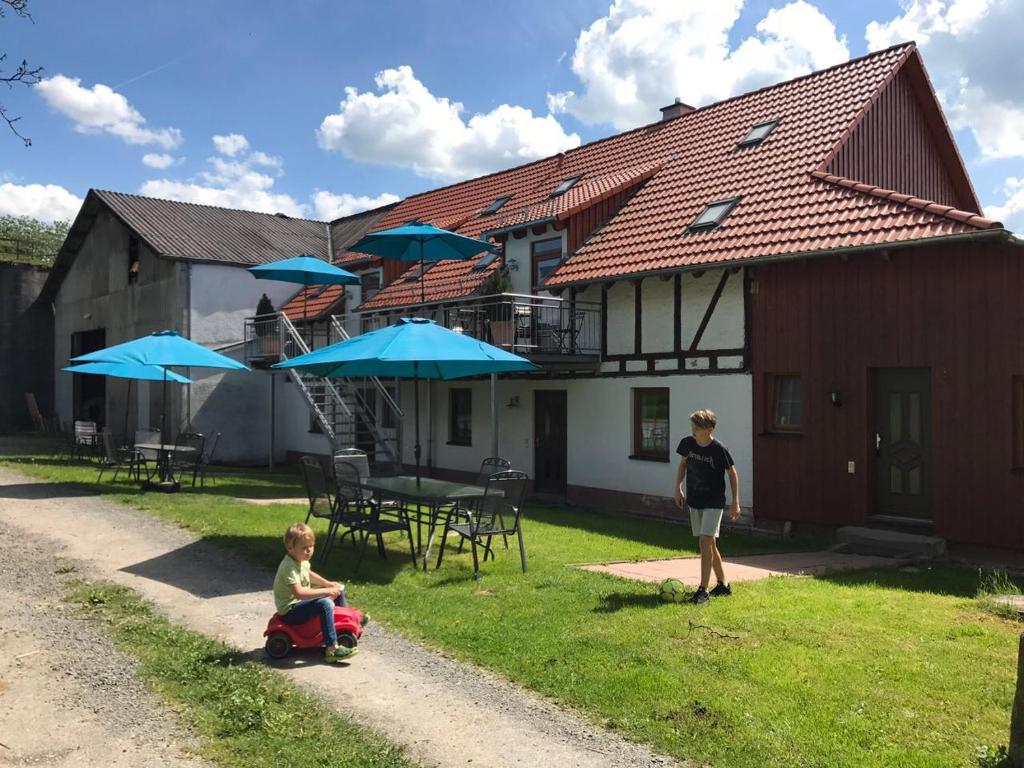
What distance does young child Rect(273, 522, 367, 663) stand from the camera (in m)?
5.89

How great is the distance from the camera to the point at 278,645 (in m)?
5.86

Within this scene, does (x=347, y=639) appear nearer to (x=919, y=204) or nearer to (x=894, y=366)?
(x=894, y=366)

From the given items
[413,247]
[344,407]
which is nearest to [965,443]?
[413,247]

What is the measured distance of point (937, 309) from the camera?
10.7 m

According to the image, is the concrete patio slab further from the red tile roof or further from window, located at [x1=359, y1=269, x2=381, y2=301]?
window, located at [x1=359, y1=269, x2=381, y2=301]

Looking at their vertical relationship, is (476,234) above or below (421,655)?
above

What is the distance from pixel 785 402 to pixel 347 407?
10571 mm

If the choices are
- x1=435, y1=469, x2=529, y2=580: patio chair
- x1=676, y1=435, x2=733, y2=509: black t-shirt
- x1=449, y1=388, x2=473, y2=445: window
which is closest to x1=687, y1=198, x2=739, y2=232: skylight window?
x1=449, y1=388, x2=473, y2=445: window

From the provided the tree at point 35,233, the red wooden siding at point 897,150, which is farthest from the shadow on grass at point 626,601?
the tree at point 35,233

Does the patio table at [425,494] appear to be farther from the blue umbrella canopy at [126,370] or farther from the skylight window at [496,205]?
the skylight window at [496,205]

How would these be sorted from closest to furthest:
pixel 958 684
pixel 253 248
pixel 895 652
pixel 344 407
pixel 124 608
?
pixel 958 684 < pixel 895 652 < pixel 124 608 < pixel 344 407 < pixel 253 248

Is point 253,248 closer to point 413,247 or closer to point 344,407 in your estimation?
point 344,407

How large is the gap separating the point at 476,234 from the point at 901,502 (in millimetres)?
11795

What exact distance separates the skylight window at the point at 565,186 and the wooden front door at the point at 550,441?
4937 mm
